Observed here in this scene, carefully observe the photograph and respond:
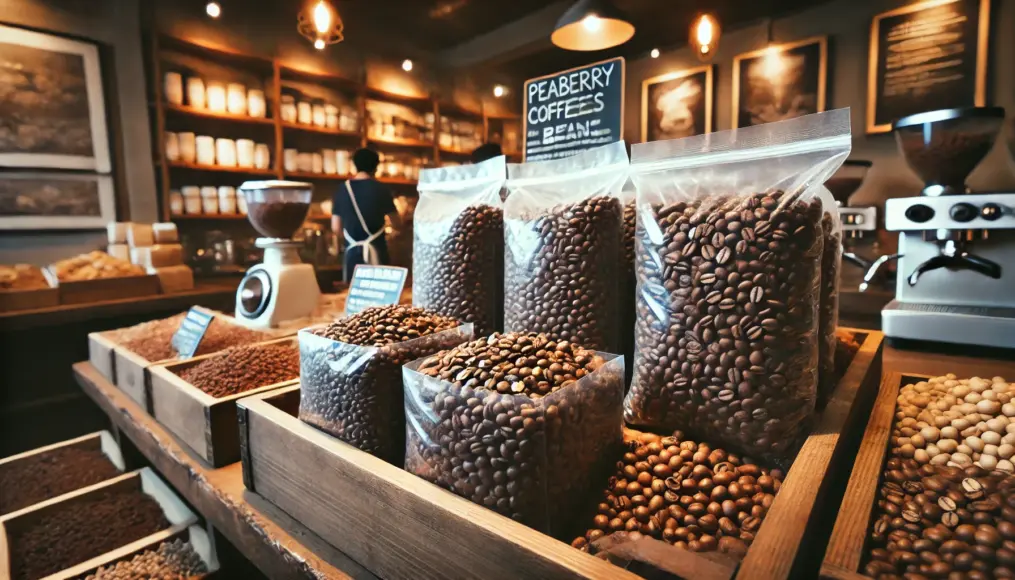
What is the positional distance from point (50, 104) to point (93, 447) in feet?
7.84

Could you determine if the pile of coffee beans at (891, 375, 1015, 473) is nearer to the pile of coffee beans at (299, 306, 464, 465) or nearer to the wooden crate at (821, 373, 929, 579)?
the wooden crate at (821, 373, 929, 579)

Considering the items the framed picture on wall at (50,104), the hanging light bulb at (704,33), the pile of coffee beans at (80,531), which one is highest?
the hanging light bulb at (704,33)

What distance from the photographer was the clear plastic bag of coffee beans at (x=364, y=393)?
2.41ft

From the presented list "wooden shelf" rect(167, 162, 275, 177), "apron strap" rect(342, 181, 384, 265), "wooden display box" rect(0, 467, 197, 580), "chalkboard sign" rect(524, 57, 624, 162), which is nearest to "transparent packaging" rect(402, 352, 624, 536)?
"chalkboard sign" rect(524, 57, 624, 162)

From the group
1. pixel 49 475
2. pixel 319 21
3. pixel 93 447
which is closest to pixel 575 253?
pixel 49 475

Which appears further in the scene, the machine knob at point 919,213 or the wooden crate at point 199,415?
the machine knob at point 919,213

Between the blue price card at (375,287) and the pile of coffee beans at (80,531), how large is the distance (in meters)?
0.83

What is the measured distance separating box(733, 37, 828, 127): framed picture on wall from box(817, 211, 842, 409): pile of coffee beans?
3292mm

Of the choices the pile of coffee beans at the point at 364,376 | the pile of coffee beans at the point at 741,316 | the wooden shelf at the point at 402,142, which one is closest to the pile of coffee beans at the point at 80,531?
the pile of coffee beans at the point at 364,376

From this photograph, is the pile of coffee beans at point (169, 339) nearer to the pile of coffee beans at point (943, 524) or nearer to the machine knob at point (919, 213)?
the pile of coffee beans at point (943, 524)

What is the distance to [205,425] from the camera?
3.16ft

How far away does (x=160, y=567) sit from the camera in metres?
1.21

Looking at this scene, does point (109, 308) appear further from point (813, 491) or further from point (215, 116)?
point (813, 491)

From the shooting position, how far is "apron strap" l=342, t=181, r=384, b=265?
3165 millimetres
